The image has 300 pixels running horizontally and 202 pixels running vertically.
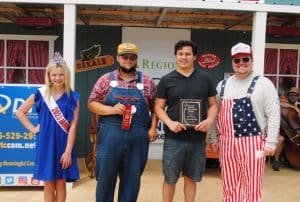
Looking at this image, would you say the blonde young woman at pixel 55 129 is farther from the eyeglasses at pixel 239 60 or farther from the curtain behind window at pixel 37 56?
the curtain behind window at pixel 37 56

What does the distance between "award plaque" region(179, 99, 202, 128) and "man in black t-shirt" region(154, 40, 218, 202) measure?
13mm

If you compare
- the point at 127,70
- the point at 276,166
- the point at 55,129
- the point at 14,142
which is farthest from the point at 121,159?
the point at 276,166

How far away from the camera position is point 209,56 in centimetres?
816

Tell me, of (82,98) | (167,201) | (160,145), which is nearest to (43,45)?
(82,98)

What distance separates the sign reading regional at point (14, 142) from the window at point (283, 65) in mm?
4691

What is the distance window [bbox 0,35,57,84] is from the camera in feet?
25.6

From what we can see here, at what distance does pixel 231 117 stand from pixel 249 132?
0.65 feet

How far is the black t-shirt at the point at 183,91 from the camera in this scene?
150 inches

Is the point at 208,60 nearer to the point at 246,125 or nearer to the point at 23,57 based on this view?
the point at 23,57

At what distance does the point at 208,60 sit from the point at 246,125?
4.51 m

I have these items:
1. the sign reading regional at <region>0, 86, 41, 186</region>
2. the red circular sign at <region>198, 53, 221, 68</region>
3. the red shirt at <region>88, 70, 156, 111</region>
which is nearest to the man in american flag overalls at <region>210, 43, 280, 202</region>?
the red shirt at <region>88, 70, 156, 111</region>

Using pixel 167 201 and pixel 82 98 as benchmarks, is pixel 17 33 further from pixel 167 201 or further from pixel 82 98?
pixel 167 201

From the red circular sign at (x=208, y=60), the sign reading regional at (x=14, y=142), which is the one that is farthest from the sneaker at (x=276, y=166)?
the sign reading regional at (x=14, y=142)

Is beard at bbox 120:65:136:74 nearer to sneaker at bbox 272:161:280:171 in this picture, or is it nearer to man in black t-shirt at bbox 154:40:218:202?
man in black t-shirt at bbox 154:40:218:202
